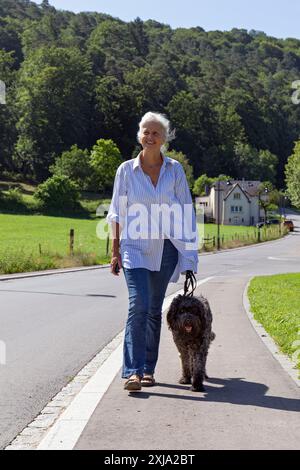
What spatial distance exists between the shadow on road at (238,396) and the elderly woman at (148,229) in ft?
1.23

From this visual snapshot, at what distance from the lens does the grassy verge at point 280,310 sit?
960 centimetres

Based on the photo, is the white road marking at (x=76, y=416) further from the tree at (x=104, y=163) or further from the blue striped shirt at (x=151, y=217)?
the tree at (x=104, y=163)

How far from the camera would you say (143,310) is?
6770mm

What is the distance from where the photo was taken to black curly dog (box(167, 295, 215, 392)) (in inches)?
260

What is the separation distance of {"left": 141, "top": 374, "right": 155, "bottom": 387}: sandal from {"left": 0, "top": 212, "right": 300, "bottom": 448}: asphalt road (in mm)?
740

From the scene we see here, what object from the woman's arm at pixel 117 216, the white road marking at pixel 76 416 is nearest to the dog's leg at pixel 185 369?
the white road marking at pixel 76 416

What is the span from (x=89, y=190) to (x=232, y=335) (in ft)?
373

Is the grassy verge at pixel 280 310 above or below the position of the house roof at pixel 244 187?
below

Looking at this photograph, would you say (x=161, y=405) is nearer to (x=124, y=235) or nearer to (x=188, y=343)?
(x=188, y=343)

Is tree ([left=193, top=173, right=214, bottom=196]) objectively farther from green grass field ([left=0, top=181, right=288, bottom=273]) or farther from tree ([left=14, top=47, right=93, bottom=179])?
green grass field ([left=0, top=181, right=288, bottom=273])

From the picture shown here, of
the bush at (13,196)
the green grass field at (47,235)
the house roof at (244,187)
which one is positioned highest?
the house roof at (244,187)

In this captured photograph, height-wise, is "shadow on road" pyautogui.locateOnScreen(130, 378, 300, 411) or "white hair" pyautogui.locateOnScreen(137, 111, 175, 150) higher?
"white hair" pyautogui.locateOnScreen(137, 111, 175, 150)

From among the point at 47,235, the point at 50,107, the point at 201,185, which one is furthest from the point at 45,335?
the point at 201,185

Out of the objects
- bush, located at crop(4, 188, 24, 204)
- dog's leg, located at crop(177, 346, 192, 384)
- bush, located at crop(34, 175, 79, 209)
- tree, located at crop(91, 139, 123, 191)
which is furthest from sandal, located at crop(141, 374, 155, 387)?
tree, located at crop(91, 139, 123, 191)
